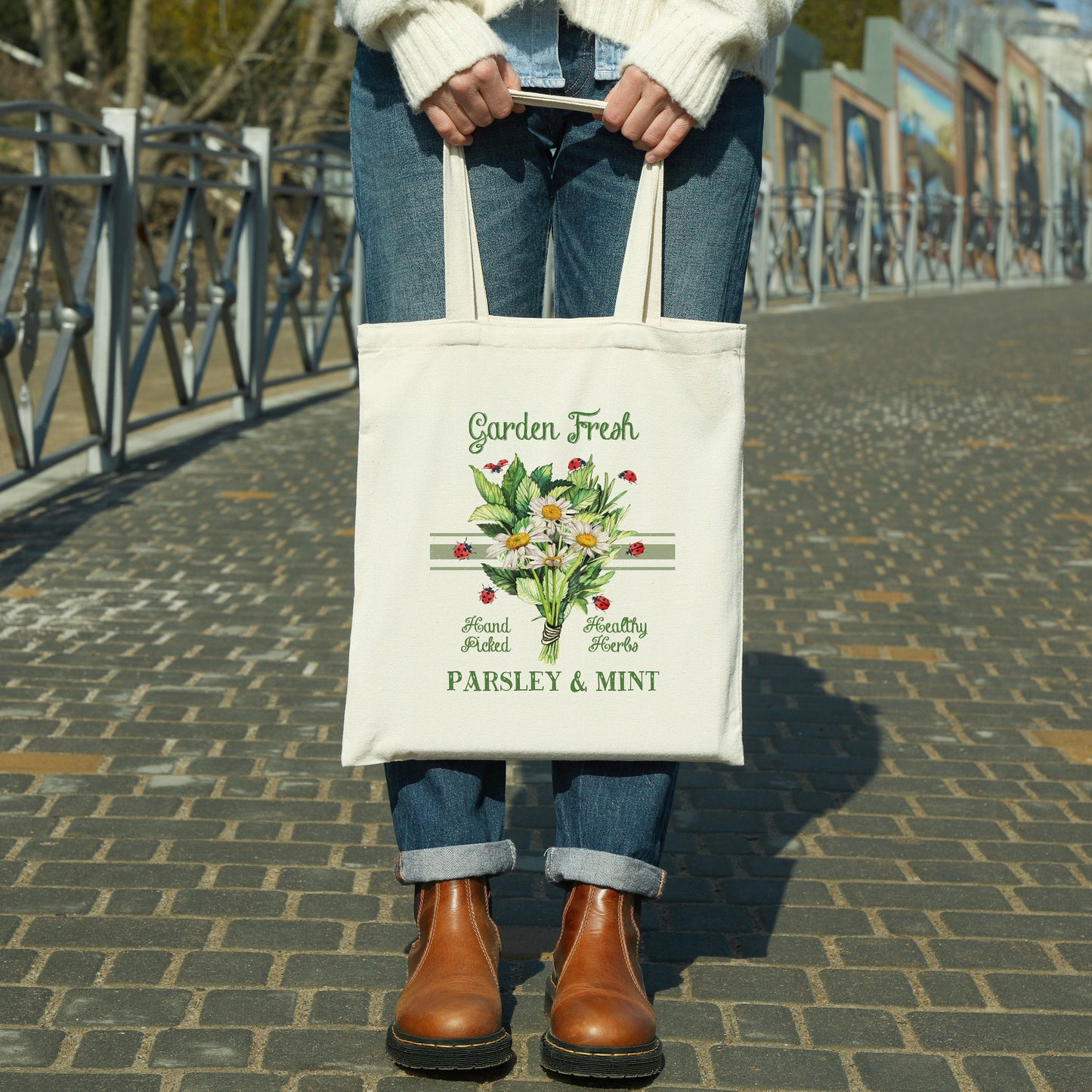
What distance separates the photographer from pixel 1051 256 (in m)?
31.2

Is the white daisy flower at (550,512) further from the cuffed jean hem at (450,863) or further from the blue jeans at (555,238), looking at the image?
the cuffed jean hem at (450,863)

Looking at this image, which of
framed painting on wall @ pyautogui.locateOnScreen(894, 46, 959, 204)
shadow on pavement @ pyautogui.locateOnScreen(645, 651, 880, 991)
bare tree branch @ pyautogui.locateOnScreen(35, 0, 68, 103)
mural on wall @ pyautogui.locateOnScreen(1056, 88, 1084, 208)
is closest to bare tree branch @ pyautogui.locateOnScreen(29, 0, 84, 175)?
bare tree branch @ pyautogui.locateOnScreen(35, 0, 68, 103)

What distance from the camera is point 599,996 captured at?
212 cm

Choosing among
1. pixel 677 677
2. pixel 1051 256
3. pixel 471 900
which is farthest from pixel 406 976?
pixel 1051 256

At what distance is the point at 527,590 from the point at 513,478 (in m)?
0.14

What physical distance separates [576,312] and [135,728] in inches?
67.8

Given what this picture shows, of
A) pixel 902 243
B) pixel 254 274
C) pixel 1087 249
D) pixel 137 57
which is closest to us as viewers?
pixel 254 274

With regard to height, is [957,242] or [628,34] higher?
[628,34]

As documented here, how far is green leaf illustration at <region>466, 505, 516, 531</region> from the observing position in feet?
6.84

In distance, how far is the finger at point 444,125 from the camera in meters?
2.08

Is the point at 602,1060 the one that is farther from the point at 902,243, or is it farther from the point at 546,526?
the point at 902,243

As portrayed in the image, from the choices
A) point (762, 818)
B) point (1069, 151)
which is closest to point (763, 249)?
point (762, 818)

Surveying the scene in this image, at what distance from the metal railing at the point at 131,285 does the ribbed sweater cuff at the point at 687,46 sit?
3537 millimetres

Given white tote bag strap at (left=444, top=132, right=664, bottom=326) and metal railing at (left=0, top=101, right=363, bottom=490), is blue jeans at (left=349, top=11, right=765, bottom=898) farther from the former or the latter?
metal railing at (left=0, top=101, right=363, bottom=490)
